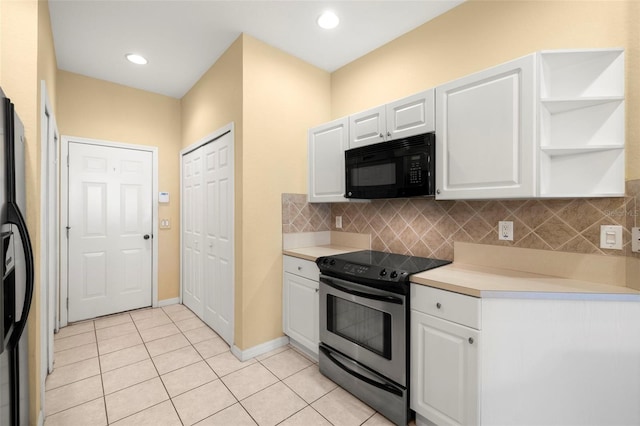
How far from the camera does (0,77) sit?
4.61 feet

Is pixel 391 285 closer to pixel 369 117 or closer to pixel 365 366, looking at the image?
pixel 365 366

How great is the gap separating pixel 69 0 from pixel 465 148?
292cm

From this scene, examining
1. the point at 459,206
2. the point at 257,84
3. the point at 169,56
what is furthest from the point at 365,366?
the point at 169,56

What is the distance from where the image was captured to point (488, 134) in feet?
5.35

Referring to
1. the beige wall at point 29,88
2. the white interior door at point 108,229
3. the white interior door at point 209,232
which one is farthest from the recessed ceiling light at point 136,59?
the beige wall at point 29,88

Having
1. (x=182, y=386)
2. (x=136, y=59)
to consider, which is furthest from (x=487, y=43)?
(x=182, y=386)

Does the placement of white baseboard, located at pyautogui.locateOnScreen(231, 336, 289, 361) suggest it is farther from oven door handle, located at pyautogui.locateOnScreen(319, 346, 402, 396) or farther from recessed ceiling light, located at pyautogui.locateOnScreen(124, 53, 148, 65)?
recessed ceiling light, located at pyautogui.locateOnScreen(124, 53, 148, 65)

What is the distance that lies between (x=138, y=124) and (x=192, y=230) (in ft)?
4.85

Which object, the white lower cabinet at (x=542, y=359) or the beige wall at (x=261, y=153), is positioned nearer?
the white lower cabinet at (x=542, y=359)

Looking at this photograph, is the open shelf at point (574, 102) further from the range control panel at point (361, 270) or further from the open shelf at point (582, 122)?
the range control panel at point (361, 270)

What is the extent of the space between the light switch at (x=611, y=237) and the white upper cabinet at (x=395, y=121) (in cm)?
106

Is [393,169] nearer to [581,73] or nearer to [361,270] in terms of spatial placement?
[361,270]

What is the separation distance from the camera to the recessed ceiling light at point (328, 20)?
7.21 feet

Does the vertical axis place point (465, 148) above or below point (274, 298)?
above
